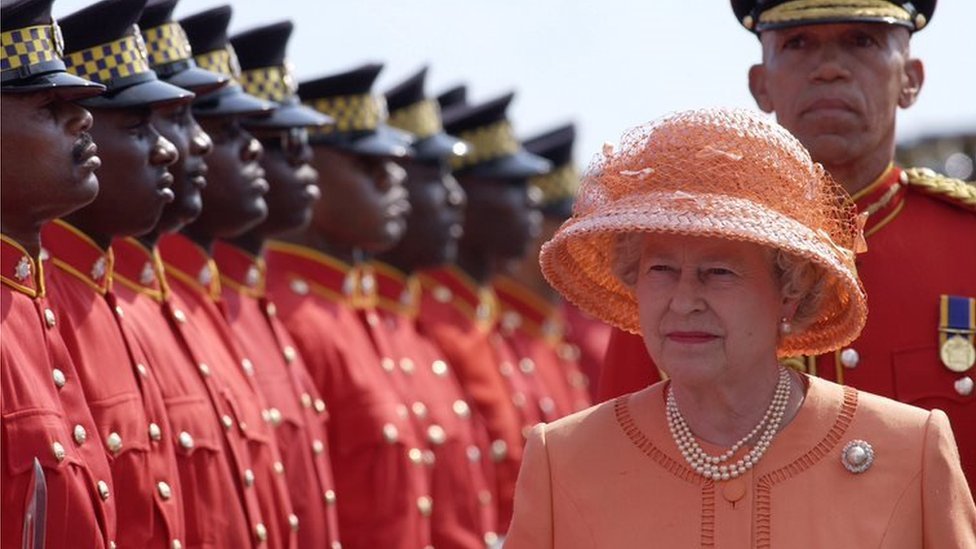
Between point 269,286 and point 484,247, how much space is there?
3293mm

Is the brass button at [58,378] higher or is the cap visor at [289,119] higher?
the brass button at [58,378]

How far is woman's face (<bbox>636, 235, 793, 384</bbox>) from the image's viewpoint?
15.8 ft

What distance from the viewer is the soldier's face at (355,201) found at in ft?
30.9

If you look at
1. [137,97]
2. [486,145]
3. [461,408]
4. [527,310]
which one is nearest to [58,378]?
[137,97]

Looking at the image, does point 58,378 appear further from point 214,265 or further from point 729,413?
point 214,265

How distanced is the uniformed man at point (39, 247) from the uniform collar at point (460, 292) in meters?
5.86

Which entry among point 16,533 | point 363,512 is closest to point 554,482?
point 16,533

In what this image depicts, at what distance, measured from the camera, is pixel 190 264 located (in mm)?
7918

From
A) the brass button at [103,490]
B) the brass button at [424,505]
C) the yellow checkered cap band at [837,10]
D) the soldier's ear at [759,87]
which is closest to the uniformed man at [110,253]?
the brass button at [103,490]

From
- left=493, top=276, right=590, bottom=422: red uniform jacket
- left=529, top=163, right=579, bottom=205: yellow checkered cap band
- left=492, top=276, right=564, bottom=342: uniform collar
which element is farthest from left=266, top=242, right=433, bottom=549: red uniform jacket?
left=529, top=163, right=579, bottom=205: yellow checkered cap band

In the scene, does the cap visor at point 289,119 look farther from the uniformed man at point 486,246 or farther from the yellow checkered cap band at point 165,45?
the uniformed man at point 486,246

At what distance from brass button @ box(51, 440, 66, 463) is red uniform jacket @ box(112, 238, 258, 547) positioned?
2.93 ft

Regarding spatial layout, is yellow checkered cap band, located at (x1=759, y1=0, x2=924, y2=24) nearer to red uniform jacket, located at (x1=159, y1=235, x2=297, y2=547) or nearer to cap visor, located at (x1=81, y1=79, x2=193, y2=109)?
cap visor, located at (x1=81, y1=79, x2=193, y2=109)

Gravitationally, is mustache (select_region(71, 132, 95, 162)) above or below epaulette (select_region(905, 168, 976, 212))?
above
